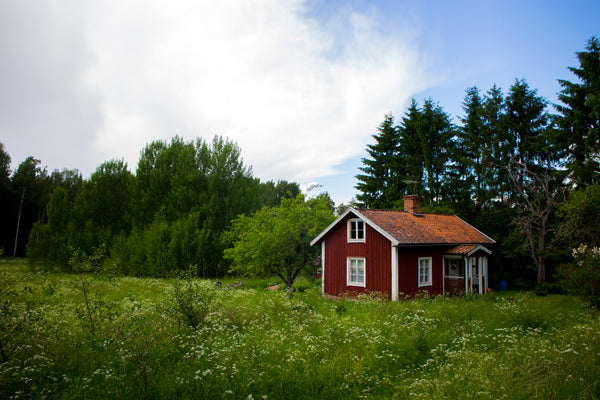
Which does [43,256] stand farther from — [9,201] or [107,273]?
[107,273]

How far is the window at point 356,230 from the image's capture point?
1926 centimetres

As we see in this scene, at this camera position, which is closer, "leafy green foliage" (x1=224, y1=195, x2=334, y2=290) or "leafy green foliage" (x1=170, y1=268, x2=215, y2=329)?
"leafy green foliage" (x1=170, y1=268, x2=215, y2=329)

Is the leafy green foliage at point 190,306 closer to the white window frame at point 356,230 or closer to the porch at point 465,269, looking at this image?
the white window frame at point 356,230

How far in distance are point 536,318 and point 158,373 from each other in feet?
37.6

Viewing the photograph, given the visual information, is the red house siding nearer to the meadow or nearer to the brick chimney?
the brick chimney

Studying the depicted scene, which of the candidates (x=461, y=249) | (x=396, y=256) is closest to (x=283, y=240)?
(x=396, y=256)

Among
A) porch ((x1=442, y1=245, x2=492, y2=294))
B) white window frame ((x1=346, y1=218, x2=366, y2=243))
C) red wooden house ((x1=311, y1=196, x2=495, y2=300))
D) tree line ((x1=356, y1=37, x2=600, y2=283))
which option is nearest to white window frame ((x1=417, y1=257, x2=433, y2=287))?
red wooden house ((x1=311, y1=196, x2=495, y2=300))

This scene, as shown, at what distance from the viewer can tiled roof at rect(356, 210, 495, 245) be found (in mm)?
18406

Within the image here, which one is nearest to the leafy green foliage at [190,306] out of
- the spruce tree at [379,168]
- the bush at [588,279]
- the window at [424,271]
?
the bush at [588,279]

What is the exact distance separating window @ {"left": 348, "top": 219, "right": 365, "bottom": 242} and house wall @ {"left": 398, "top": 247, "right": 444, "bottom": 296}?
2305mm

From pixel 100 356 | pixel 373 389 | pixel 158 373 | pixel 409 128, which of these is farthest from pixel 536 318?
pixel 409 128

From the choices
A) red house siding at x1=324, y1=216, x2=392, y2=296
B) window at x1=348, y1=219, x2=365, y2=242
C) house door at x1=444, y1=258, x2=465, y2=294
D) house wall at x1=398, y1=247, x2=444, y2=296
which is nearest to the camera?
house wall at x1=398, y1=247, x2=444, y2=296

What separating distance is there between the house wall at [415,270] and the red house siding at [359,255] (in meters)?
0.68

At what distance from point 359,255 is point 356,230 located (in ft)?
4.62
